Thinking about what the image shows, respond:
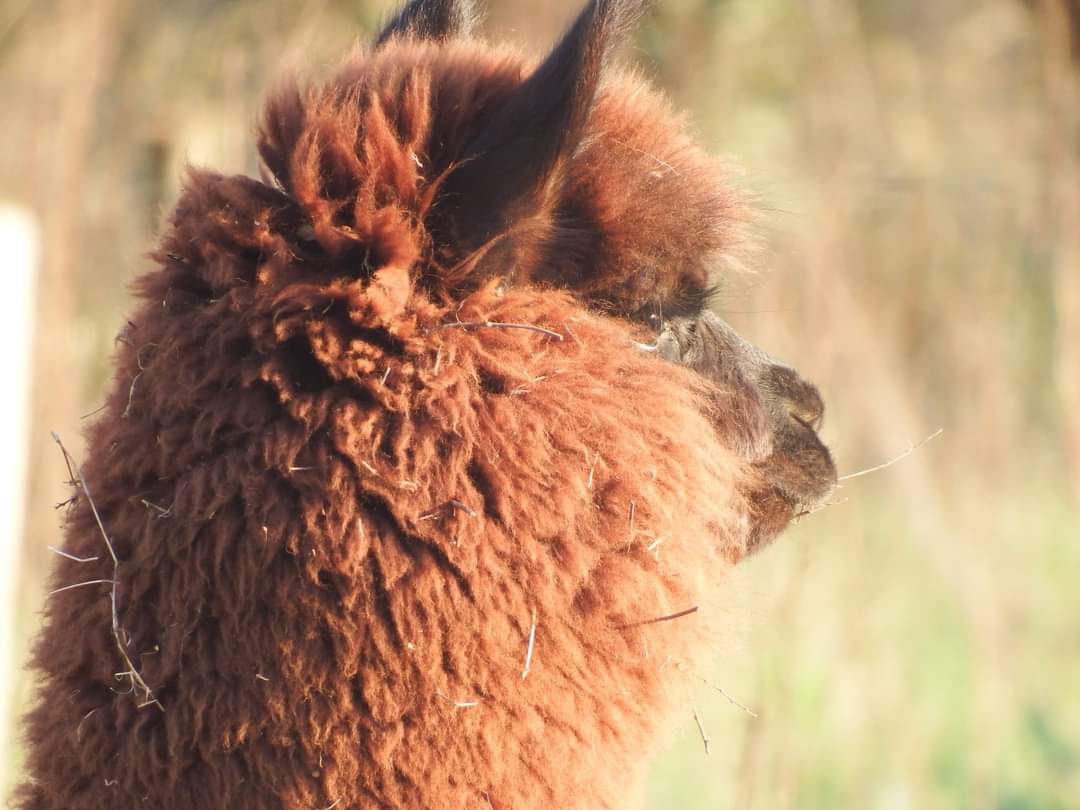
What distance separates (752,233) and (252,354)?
940 mm

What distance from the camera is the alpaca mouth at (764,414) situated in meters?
1.89

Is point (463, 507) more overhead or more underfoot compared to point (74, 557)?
more overhead

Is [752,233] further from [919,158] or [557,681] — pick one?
[919,158]

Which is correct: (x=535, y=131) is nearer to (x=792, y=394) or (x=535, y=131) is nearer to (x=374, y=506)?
(x=374, y=506)

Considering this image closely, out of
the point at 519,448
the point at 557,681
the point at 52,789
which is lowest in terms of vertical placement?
the point at 52,789

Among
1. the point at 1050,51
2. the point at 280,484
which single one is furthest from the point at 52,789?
the point at 1050,51

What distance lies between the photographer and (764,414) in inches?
78.5

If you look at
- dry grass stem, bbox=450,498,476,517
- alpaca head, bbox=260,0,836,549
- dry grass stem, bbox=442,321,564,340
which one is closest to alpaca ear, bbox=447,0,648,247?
alpaca head, bbox=260,0,836,549

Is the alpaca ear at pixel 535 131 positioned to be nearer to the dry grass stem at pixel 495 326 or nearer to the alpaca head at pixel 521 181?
the alpaca head at pixel 521 181

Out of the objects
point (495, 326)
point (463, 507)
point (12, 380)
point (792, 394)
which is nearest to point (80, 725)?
point (463, 507)

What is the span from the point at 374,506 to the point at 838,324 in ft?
11.7

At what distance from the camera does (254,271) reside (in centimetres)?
149

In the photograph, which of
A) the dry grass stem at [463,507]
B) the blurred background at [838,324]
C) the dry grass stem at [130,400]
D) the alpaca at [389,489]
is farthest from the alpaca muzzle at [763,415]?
the dry grass stem at [130,400]

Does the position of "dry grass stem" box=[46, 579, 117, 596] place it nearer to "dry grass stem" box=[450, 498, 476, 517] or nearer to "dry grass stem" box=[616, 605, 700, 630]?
"dry grass stem" box=[450, 498, 476, 517]
